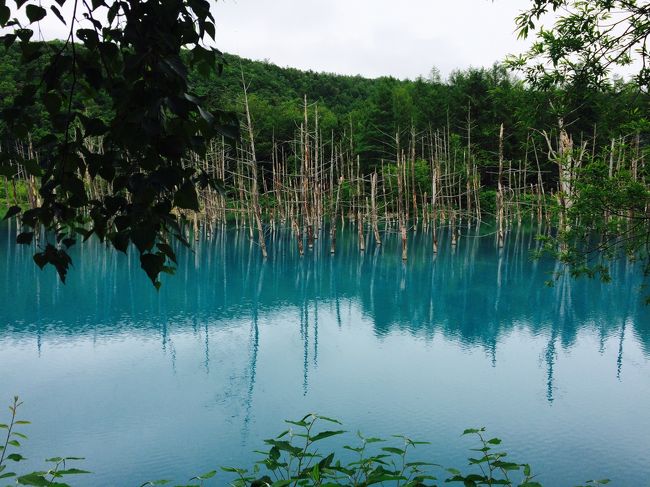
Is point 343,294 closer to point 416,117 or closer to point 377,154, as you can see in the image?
point 377,154

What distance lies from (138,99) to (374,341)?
438 inches

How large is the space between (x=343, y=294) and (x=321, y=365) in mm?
6364

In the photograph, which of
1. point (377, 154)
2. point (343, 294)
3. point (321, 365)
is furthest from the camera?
point (377, 154)

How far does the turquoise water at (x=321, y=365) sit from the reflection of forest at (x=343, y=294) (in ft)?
0.29

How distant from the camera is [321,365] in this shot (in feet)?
34.5

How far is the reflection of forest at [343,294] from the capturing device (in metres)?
13.3

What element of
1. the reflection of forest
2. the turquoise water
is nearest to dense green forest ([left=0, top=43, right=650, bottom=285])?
the reflection of forest

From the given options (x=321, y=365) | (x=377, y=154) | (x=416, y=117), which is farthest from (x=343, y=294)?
(x=416, y=117)

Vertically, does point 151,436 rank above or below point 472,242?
below

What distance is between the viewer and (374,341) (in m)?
12.1

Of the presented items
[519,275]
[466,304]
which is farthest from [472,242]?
[466,304]

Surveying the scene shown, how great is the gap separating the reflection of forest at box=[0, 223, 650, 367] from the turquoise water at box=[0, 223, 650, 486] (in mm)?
89

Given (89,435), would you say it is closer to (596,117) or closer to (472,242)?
(472,242)

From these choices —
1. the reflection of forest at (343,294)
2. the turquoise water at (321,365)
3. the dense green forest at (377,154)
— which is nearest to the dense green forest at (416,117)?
the dense green forest at (377,154)
